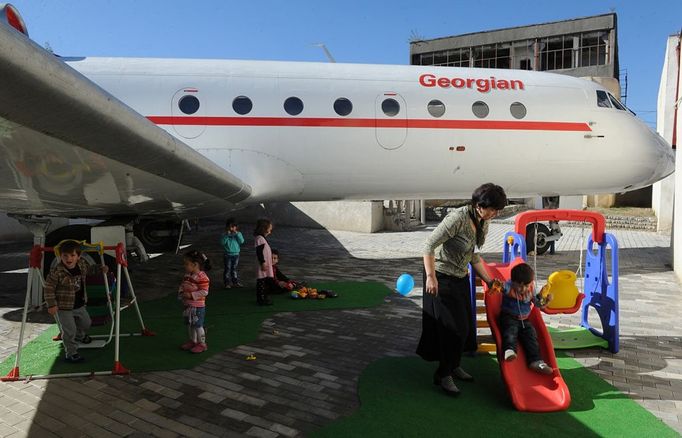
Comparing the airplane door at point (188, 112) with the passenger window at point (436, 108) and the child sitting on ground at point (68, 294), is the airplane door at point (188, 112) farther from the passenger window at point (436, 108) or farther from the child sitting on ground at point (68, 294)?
the passenger window at point (436, 108)

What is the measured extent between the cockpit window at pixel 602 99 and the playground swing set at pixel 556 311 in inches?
210

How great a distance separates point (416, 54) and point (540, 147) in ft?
139

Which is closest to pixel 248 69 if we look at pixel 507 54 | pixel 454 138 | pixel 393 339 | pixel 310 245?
pixel 454 138

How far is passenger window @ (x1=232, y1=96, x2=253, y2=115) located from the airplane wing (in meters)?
2.09

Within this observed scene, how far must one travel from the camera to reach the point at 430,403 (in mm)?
3744

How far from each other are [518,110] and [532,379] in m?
6.36

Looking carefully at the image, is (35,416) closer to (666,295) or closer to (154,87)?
(154,87)

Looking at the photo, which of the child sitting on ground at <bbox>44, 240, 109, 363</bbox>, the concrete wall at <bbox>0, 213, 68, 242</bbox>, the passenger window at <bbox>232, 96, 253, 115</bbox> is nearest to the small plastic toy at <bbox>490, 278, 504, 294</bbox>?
the child sitting on ground at <bbox>44, 240, 109, 363</bbox>

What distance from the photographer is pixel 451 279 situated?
394 centimetres

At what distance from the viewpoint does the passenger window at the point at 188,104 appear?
26.0 feet

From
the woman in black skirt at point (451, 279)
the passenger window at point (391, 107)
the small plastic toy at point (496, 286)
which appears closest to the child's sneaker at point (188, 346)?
the woman in black skirt at point (451, 279)

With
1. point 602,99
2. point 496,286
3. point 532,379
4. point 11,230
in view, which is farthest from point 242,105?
point 11,230

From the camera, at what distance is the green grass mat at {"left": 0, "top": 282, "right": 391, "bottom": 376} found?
464 centimetres

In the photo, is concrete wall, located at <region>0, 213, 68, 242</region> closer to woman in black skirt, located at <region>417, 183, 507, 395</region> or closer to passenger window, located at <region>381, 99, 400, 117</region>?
passenger window, located at <region>381, 99, 400, 117</region>
